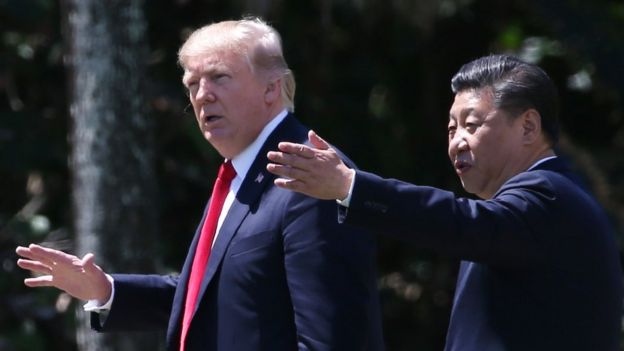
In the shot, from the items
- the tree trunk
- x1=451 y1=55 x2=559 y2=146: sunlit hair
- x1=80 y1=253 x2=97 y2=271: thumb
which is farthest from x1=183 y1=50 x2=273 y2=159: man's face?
the tree trunk

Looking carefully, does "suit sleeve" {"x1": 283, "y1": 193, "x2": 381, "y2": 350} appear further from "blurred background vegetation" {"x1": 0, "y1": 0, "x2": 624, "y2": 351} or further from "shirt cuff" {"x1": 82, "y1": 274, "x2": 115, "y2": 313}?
"blurred background vegetation" {"x1": 0, "y1": 0, "x2": 624, "y2": 351}

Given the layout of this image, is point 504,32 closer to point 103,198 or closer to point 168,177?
point 168,177

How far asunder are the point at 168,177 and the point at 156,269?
170 centimetres

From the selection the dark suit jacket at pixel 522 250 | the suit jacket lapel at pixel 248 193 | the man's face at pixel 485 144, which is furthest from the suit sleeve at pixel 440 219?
the suit jacket lapel at pixel 248 193

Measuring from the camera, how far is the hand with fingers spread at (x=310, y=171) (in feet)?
7.27

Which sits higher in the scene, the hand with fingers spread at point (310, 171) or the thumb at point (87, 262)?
the hand with fingers spread at point (310, 171)

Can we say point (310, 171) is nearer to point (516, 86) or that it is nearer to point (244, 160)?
point (516, 86)

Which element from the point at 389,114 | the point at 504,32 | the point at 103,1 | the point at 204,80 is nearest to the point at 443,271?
the point at 389,114

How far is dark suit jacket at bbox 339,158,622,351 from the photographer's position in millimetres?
2258

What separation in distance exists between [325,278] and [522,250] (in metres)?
0.53

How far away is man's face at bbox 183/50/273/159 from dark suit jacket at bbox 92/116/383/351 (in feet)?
0.29

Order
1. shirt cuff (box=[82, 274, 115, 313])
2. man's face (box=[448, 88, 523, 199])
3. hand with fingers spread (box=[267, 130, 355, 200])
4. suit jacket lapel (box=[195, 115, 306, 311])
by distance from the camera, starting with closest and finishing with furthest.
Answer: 1. hand with fingers spread (box=[267, 130, 355, 200])
2. man's face (box=[448, 88, 523, 199])
3. suit jacket lapel (box=[195, 115, 306, 311])
4. shirt cuff (box=[82, 274, 115, 313])

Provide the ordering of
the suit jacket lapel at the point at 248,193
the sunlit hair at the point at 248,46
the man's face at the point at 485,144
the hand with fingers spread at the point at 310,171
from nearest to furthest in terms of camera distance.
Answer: the hand with fingers spread at the point at 310,171 → the man's face at the point at 485,144 → the suit jacket lapel at the point at 248,193 → the sunlit hair at the point at 248,46

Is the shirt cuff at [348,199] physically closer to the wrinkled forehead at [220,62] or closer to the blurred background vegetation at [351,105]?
the wrinkled forehead at [220,62]
